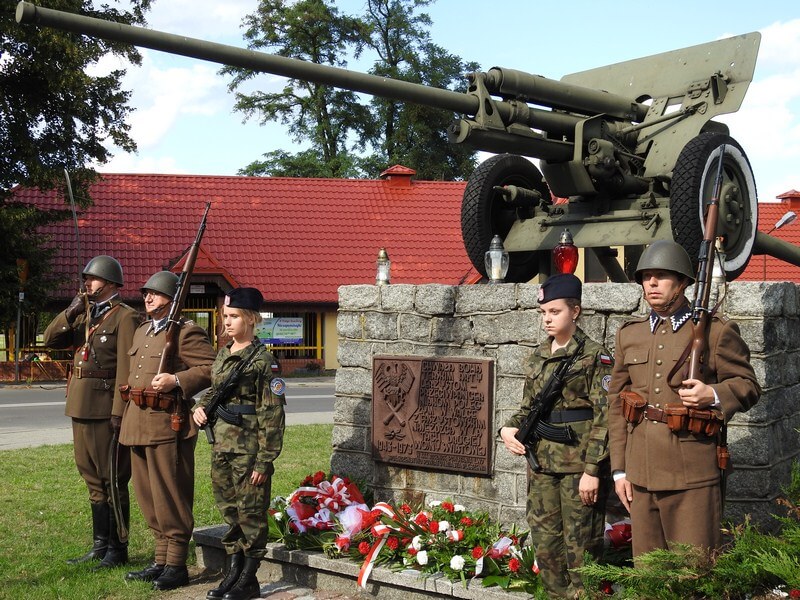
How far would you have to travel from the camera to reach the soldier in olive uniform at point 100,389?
6.84 m

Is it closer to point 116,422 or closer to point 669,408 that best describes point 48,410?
point 116,422

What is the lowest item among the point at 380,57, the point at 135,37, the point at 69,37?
the point at 135,37

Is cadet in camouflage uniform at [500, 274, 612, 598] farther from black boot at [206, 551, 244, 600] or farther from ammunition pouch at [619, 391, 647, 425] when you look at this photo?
black boot at [206, 551, 244, 600]

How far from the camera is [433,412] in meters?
6.82

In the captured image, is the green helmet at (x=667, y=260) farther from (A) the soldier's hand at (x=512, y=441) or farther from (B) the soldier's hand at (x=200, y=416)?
(B) the soldier's hand at (x=200, y=416)

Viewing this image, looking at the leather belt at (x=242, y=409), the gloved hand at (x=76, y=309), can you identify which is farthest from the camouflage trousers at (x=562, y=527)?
the gloved hand at (x=76, y=309)

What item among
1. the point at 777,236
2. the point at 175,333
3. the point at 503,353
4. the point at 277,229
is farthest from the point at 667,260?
the point at 277,229

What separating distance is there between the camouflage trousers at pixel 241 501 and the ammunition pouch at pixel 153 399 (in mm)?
483

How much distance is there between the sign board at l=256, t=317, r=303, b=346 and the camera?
26.6m

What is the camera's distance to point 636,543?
4.50 metres

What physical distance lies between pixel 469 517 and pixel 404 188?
968 inches

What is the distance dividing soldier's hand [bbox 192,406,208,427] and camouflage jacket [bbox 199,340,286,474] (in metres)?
0.04

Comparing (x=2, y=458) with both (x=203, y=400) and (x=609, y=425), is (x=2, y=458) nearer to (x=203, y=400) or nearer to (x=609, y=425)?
(x=203, y=400)

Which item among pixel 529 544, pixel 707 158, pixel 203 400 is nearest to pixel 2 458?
pixel 203 400
